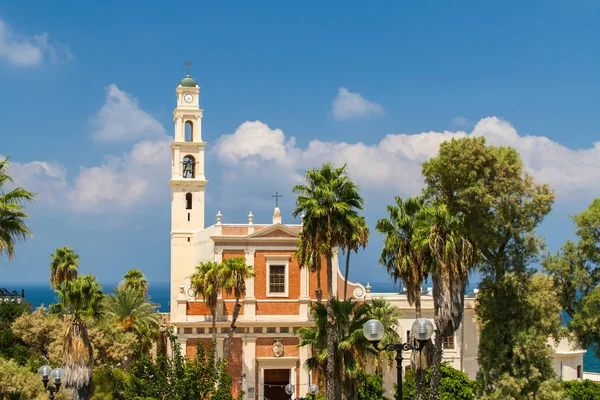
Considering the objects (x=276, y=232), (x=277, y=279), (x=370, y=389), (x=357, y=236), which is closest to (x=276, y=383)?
(x=277, y=279)

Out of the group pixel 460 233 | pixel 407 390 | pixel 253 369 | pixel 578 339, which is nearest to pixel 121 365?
pixel 253 369

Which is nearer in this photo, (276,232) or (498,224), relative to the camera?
(498,224)

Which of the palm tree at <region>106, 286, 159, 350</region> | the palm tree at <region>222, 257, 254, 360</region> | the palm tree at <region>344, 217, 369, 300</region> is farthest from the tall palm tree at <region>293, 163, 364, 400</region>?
the palm tree at <region>106, 286, 159, 350</region>

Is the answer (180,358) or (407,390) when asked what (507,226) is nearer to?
(407,390)

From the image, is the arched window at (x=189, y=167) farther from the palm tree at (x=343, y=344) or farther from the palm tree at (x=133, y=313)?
the palm tree at (x=343, y=344)

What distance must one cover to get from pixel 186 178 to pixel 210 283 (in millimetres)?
11124

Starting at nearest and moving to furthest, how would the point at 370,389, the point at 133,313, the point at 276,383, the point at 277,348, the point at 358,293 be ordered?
the point at 370,389
the point at 133,313
the point at 277,348
the point at 276,383
the point at 358,293

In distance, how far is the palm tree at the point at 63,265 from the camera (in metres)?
47.9

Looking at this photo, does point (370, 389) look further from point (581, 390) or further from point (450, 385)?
point (581, 390)

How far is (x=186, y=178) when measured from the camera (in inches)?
1989

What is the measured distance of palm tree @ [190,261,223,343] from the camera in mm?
40938

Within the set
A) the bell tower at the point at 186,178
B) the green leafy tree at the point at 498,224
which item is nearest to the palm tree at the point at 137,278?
the bell tower at the point at 186,178

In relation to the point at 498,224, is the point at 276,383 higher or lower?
lower

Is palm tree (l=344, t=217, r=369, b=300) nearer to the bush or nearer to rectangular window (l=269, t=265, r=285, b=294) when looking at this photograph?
the bush
